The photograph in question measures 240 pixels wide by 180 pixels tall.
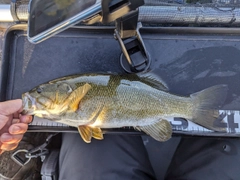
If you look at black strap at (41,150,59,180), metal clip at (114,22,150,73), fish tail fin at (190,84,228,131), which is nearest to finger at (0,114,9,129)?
black strap at (41,150,59,180)

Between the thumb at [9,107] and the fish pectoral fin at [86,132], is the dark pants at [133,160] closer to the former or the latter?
the fish pectoral fin at [86,132]

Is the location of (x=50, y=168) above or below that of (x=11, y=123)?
below

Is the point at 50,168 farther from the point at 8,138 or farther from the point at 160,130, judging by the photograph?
the point at 160,130

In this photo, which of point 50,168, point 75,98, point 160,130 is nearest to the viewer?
point 75,98

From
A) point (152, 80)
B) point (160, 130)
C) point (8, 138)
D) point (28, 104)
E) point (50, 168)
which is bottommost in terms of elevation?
point (50, 168)

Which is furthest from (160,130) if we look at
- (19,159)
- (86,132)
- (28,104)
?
(19,159)

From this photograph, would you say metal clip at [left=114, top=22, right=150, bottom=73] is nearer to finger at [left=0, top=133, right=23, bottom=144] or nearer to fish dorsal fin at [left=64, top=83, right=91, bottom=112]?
fish dorsal fin at [left=64, top=83, right=91, bottom=112]
